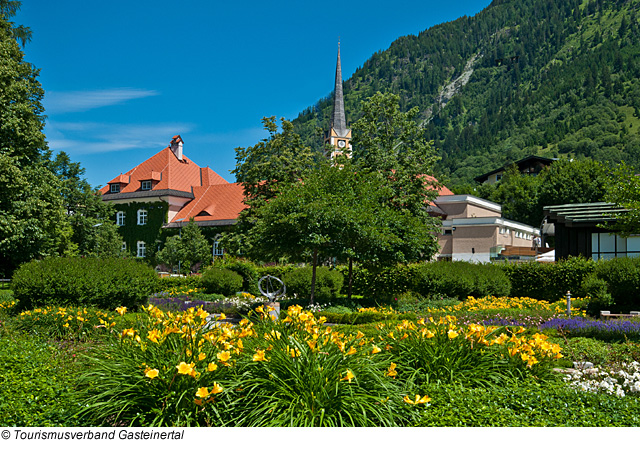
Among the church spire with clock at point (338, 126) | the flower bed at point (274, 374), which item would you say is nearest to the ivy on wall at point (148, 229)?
the church spire with clock at point (338, 126)

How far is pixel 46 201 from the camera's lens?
2436cm

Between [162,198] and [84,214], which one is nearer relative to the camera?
[84,214]

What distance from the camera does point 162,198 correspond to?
49938mm

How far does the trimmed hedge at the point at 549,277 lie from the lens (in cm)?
1944

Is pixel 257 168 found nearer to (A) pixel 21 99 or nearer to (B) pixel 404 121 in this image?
(B) pixel 404 121

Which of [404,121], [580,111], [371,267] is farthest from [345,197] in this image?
[580,111]

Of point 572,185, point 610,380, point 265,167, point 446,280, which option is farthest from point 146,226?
point 610,380

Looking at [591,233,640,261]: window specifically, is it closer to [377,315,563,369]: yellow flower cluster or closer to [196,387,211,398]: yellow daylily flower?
[377,315,563,369]: yellow flower cluster

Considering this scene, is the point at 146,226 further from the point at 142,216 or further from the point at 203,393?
the point at 203,393

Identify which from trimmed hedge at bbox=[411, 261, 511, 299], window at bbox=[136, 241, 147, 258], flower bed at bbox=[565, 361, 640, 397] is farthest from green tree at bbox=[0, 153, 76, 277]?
window at bbox=[136, 241, 147, 258]

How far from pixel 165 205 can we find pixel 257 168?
22391 millimetres

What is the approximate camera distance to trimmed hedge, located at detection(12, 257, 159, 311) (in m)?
12.5

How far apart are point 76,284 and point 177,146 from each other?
142ft

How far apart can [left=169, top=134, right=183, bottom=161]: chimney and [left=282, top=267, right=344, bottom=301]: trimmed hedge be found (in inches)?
1321
